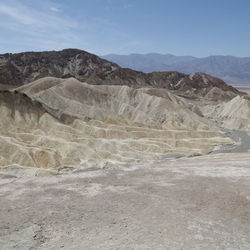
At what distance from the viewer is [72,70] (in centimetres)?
18212

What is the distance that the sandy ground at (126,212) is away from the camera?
1146cm

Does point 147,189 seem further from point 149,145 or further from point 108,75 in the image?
point 108,75

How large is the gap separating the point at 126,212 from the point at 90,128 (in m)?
54.4

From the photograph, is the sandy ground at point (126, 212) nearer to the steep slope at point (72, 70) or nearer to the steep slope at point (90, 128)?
the steep slope at point (90, 128)

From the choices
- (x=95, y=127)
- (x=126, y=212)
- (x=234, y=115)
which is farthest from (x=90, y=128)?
(x=234, y=115)

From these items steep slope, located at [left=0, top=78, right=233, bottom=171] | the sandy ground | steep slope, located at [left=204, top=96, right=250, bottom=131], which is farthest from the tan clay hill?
the sandy ground

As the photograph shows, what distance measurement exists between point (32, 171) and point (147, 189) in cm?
2543

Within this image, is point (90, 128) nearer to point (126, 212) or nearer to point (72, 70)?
point (126, 212)

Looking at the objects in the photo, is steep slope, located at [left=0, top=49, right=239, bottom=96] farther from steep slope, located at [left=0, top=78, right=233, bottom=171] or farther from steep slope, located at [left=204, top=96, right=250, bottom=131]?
steep slope, located at [left=204, top=96, right=250, bottom=131]

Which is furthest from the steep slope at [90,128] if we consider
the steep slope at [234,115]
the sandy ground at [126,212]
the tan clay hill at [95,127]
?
the sandy ground at [126,212]

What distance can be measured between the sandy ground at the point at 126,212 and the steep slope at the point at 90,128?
26.0 metres

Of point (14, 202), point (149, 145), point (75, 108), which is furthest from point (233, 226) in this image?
point (75, 108)

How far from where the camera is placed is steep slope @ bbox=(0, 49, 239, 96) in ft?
518

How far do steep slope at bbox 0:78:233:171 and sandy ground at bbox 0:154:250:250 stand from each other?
2601cm
